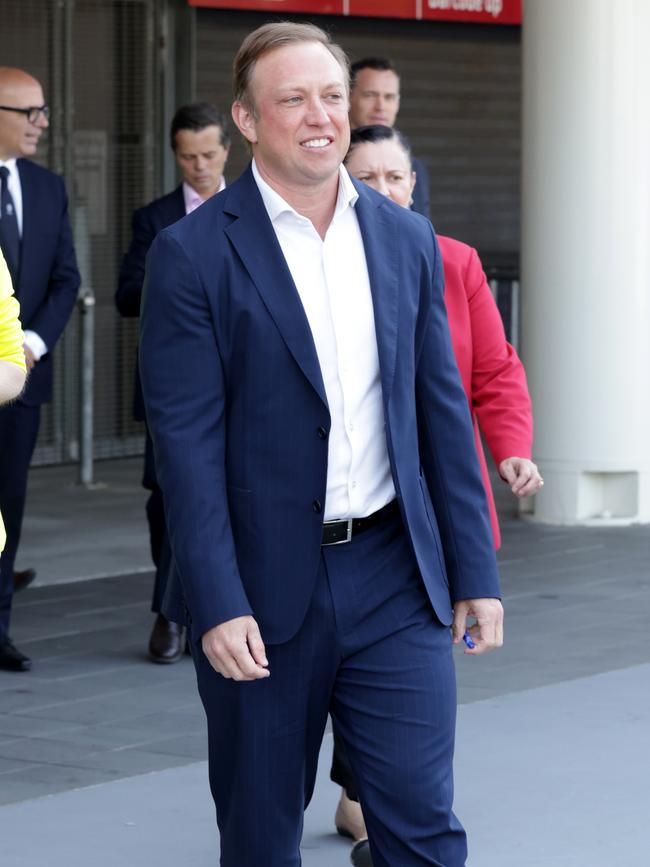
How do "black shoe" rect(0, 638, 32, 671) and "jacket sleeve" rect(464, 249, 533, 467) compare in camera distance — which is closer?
"jacket sleeve" rect(464, 249, 533, 467)

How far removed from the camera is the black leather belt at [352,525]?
3486mm

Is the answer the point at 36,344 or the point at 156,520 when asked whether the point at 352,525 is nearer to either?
the point at 36,344

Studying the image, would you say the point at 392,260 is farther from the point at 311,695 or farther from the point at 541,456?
the point at 541,456

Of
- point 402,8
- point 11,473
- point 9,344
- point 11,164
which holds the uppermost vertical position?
point 402,8

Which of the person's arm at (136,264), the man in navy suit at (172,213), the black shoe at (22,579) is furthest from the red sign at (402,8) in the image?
the person's arm at (136,264)

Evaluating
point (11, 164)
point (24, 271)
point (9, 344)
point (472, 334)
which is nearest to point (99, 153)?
point (11, 164)

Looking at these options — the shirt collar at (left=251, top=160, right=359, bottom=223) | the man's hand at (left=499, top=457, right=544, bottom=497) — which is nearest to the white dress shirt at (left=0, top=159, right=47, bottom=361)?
the man's hand at (left=499, top=457, right=544, bottom=497)

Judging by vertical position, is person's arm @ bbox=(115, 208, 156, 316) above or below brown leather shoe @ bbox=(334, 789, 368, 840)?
above

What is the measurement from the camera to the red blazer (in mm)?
4633

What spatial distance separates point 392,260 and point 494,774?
7.62 feet

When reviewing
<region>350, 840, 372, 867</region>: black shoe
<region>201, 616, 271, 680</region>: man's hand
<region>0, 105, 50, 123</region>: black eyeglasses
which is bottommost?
<region>350, 840, 372, 867</region>: black shoe

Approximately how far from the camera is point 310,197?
11.6 feet

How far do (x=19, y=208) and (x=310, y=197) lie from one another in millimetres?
3472

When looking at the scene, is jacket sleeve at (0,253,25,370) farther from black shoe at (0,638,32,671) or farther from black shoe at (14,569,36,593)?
black shoe at (14,569,36,593)
